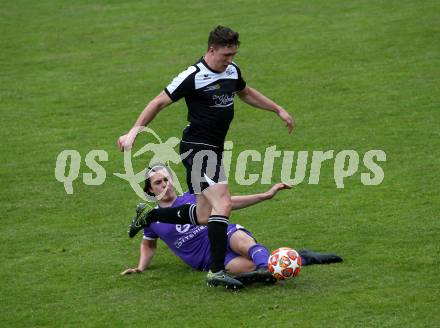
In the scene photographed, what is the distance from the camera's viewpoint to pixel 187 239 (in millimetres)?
10156

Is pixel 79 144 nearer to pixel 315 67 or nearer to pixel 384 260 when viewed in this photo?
pixel 315 67

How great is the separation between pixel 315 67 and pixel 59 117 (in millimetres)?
5784

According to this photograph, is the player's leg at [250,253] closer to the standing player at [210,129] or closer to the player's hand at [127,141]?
the standing player at [210,129]

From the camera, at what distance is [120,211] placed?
12602 millimetres

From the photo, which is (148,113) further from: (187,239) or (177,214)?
(187,239)

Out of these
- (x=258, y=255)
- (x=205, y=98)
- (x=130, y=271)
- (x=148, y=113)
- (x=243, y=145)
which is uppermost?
(x=205, y=98)

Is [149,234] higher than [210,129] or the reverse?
the reverse

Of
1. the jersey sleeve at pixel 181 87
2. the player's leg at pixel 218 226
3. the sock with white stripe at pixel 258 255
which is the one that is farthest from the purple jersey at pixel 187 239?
the jersey sleeve at pixel 181 87

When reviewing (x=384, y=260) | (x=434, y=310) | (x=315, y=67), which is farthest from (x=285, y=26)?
(x=434, y=310)

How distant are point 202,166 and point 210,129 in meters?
0.41

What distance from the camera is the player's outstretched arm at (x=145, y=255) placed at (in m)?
10.1

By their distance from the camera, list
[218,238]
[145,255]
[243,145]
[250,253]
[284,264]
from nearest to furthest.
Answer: [284,264], [218,238], [250,253], [145,255], [243,145]

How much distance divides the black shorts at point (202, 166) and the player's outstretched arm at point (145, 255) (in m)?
1.16

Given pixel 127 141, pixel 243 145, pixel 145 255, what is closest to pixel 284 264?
pixel 145 255
